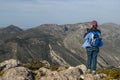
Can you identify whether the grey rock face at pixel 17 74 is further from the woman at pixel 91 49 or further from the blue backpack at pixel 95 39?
the blue backpack at pixel 95 39

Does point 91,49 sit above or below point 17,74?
above

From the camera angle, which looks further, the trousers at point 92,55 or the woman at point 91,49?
the trousers at point 92,55

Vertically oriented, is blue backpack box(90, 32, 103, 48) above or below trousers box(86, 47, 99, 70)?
above

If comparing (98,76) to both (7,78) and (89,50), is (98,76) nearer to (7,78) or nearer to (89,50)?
(89,50)

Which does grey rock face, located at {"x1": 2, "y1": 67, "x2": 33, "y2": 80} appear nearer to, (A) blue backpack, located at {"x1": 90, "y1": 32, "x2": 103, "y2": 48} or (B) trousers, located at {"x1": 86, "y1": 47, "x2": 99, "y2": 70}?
(B) trousers, located at {"x1": 86, "y1": 47, "x2": 99, "y2": 70}

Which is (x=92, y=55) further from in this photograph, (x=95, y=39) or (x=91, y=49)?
(x=95, y=39)

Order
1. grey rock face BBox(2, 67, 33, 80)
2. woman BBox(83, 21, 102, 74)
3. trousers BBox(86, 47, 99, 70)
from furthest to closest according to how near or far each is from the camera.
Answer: trousers BBox(86, 47, 99, 70) → woman BBox(83, 21, 102, 74) → grey rock face BBox(2, 67, 33, 80)

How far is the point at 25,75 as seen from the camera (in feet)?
58.6

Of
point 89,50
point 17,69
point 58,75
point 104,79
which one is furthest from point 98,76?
point 17,69

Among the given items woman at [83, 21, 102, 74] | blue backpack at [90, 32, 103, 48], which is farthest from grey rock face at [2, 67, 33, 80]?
blue backpack at [90, 32, 103, 48]

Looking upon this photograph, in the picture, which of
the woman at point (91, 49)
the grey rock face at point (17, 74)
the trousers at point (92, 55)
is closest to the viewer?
the grey rock face at point (17, 74)

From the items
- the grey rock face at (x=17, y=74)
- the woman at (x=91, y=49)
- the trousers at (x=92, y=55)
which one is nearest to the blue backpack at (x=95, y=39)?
the woman at (x=91, y=49)

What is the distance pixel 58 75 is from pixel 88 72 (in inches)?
155

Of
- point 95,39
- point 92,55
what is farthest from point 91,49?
point 95,39
